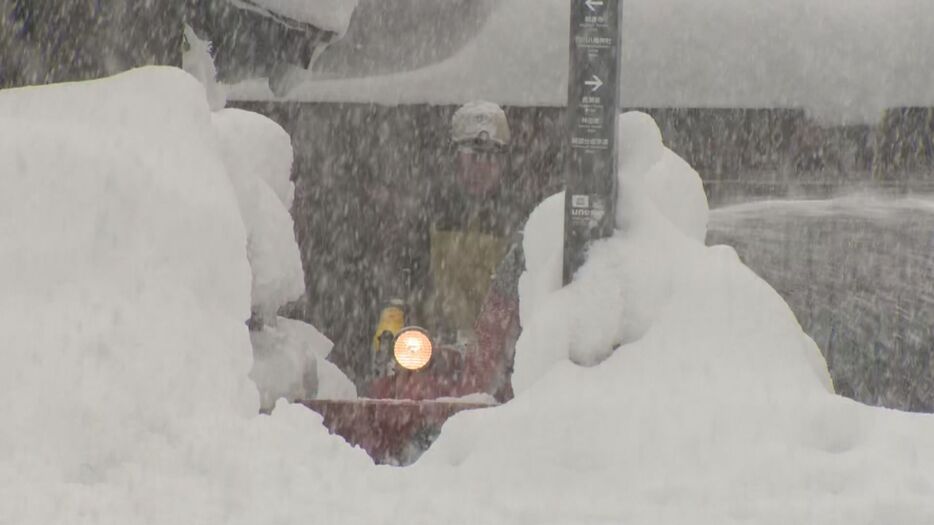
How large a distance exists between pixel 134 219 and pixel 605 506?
6.33 ft

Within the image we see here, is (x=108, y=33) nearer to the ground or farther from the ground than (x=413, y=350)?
farther from the ground

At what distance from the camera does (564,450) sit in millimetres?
4102

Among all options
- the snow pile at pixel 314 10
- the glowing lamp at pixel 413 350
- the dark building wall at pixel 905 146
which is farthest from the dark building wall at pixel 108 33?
the dark building wall at pixel 905 146

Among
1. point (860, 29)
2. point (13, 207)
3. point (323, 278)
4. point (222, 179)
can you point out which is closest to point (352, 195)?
point (323, 278)

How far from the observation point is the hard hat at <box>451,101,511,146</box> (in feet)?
27.9

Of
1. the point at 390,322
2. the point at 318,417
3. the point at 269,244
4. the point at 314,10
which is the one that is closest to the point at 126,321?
the point at 318,417

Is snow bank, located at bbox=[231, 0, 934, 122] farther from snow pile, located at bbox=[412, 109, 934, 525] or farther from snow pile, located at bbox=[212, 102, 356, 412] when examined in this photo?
snow pile, located at bbox=[412, 109, 934, 525]

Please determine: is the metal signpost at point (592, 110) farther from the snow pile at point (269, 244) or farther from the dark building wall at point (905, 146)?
the dark building wall at point (905, 146)

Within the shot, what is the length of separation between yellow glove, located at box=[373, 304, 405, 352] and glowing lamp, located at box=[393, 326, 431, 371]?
820mm

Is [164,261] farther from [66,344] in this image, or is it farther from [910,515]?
[910,515]

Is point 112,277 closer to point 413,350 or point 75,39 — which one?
point 413,350

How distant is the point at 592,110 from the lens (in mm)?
4660

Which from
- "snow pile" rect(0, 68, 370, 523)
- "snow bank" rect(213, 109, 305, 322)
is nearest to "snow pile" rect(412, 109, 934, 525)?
"snow pile" rect(0, 68, 370, 523)

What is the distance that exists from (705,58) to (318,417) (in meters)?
4.58
